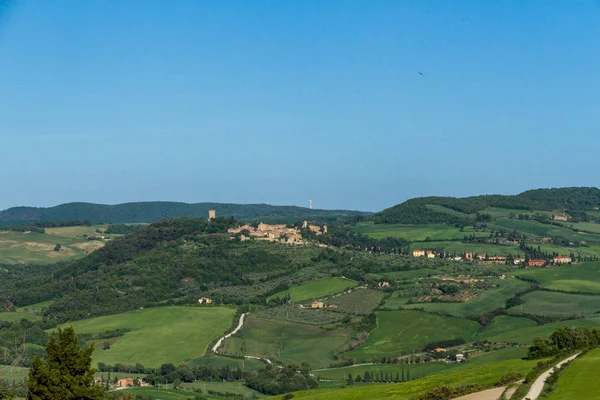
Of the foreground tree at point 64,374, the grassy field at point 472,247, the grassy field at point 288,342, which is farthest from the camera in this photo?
the grassy field at point 472,247

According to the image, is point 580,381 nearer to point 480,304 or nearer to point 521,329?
point 521,329

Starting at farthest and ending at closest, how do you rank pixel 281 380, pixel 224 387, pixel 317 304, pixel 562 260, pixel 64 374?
pixel 562 260 < pixel 317 304 < pixel 224 387 < pixel 281 380 < pixel 64 374

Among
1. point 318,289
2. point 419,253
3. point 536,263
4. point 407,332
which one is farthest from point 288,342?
point 419,253

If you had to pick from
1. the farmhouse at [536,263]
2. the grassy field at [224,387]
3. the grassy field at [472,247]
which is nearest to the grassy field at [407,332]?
the grassy field at [224,387]

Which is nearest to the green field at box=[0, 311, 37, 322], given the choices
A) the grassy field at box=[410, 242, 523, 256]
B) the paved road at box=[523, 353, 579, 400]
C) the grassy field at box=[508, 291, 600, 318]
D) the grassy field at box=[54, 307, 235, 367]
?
the grassy field at box=[54, 307, 235, 367]

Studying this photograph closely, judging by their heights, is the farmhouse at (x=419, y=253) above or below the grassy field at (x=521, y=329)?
above

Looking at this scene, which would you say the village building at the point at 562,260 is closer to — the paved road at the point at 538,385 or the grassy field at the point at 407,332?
the grassy field at the point at 407,332
